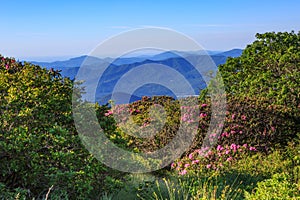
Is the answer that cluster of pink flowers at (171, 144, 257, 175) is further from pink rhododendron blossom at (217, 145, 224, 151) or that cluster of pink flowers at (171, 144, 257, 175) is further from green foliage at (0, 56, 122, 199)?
green foliage at (0, 56, 122, 199)

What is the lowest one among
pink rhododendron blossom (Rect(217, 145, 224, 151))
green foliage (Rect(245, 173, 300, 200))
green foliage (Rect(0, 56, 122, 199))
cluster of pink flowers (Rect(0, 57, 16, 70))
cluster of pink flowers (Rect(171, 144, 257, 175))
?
cluster of pink flowers (Rect(171, 144, 257, 175))

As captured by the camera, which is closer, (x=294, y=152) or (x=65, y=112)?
(x=65, y=112)

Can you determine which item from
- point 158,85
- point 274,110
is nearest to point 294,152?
point 274,110

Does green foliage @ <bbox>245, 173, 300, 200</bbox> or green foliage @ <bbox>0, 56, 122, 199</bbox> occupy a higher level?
green foliage @ <bbox>0, 56, 122, 199</bbox>

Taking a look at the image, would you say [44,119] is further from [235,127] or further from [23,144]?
[235,127]

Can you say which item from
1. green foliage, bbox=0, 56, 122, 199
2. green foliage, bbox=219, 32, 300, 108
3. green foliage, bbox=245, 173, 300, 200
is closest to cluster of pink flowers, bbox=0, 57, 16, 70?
green foliage, bbox=0, 56, 122, 199

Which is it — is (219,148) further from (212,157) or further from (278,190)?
(278,190)

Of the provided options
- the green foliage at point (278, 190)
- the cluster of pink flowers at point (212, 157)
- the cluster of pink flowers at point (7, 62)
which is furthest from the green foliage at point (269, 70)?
the cluster of pink flowers at point (7, 62)

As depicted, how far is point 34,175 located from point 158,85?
5.51m

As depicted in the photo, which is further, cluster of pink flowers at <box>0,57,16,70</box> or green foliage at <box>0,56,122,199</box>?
cluster of pink flowers at <box>0,57,16,70</box>

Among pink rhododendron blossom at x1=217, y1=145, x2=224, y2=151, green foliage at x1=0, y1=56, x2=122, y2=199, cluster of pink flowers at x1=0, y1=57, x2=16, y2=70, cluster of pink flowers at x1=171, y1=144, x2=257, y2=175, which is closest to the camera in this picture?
green foliage at x1=0, y1=56, x2=122, y2=199

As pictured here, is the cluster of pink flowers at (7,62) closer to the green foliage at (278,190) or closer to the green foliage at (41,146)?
the green foliage at (41,146)

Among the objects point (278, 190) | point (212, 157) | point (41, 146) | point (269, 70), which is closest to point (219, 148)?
point (212, 157)

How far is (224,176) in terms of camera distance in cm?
790
